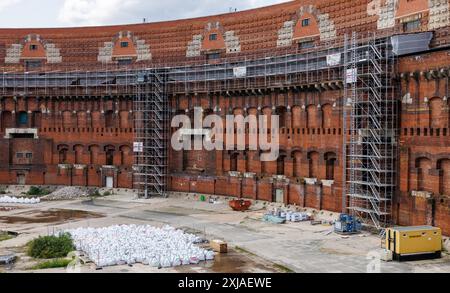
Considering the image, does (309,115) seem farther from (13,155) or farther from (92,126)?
(13,155)

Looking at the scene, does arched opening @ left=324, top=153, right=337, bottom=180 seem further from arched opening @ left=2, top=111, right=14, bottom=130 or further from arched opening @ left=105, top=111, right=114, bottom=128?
arched opening @ left=2, top=111, right=14, bottom=130

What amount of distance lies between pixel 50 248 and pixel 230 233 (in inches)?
442

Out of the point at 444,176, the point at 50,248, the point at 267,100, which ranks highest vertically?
the point at 267,100

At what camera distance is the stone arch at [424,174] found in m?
31.0

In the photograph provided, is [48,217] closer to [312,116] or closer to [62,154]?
[62,154]

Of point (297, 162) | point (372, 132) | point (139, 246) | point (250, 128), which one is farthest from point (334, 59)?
point (139, 246)

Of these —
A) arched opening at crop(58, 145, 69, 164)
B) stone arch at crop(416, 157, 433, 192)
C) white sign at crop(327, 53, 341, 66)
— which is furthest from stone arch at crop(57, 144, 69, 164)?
stone arch at crop(416, 157, 433, 192)

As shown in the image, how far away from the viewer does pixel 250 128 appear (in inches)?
1818

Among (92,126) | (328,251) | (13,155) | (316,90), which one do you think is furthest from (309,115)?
(13,155)

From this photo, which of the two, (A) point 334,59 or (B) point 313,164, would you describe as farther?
(B) point 313,164

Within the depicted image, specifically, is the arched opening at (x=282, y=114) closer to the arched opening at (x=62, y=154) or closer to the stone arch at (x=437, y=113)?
the stone arch at (x=437, y=113)

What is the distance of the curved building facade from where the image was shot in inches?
1280

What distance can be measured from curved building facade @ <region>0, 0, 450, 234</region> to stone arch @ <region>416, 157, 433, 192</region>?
7 cm

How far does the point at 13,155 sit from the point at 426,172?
42348mm
